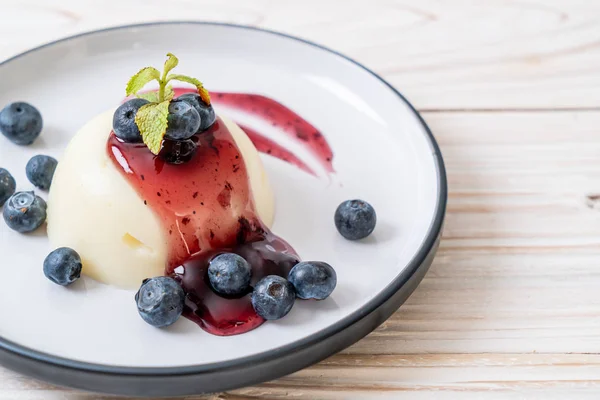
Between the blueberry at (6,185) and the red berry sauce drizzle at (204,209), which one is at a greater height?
the blueberry at (6,185)

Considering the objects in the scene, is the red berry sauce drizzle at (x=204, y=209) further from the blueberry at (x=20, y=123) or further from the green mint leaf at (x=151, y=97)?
the blueberry at (x=20, y=123)

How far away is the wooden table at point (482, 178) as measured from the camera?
1561 mm

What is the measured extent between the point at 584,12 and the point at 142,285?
2.27 m

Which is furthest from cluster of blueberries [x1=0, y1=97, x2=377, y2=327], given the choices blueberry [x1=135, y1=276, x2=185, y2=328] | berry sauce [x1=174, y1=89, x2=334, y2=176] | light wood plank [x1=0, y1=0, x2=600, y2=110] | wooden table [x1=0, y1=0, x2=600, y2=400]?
light wood plank [x1=0, y1=0, x2=600, y2=110]

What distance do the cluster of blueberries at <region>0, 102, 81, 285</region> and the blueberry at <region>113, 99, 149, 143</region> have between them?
287 millimetres

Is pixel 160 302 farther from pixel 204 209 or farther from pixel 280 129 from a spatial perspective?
pixel 280 129

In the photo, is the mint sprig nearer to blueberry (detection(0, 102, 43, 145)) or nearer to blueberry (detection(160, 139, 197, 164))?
blueberry (detection(160, 139, 197, 164))

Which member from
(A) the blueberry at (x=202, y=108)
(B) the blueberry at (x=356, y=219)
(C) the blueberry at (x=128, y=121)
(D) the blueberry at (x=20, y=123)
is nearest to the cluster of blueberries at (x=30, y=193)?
(D) the blueberry at (x=20, y=123)

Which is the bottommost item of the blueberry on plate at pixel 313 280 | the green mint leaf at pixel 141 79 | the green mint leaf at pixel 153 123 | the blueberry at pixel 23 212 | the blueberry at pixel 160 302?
the blueberry on plate at pixel 313 280

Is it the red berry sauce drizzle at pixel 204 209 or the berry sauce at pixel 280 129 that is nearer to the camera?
the red berry sauce drizzle at pixel 204 209

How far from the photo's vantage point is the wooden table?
5.12ft

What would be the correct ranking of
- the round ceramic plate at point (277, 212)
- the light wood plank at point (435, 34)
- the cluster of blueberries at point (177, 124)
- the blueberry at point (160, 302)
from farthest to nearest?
1. the light wood plank at point (435, 34)
2. the cluster of blueberries at point (177, 124)
3. the blueberry at point (160, 302)
4. the round ceramic plate at point (277, 212)

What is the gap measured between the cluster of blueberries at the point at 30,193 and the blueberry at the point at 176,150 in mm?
298

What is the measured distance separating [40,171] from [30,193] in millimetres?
108
